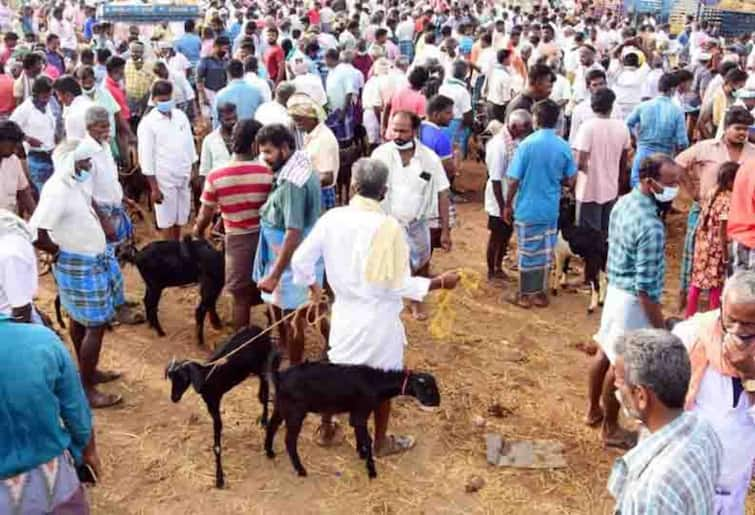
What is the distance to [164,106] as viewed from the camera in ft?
23.5

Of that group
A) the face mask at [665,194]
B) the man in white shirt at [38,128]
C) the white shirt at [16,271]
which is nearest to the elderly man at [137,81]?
the man in white shirt at [38,128]

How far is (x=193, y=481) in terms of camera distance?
474 centimetres

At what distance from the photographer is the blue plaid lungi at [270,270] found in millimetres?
5219

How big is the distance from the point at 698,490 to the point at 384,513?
8.07ft

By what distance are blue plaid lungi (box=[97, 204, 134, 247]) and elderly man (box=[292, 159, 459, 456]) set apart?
2.23 m

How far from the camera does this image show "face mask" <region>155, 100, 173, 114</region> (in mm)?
7133

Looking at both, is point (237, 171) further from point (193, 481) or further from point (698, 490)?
point (698, 490)

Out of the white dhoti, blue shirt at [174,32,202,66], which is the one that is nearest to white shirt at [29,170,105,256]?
the white dhoti

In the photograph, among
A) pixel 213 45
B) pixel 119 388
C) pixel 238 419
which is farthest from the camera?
pixel 213 45

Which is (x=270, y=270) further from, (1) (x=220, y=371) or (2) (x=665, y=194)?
(2) (x=665, y=194)

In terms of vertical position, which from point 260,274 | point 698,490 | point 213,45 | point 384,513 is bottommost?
point 384,513

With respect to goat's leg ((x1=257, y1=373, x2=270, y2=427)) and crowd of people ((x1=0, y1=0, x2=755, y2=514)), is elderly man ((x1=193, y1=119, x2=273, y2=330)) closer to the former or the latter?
crowd of people ((x1=0, y1=0, x2=755, y2=514))

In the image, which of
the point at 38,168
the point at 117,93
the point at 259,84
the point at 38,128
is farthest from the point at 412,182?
the point at 117,93

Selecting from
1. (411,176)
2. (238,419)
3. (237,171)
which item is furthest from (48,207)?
(411,176)
